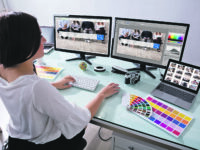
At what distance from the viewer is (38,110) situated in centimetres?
69

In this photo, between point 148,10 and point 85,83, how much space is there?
5.87 feet

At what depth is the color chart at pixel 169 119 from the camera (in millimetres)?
871

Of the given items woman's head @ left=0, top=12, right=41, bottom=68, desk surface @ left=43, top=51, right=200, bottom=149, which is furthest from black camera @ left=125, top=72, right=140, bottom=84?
woman's head @ left=0, top=12, right=41, bottom=68

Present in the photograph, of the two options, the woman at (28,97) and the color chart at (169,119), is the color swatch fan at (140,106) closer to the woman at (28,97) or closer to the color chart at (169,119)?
the color chart at (169,119)

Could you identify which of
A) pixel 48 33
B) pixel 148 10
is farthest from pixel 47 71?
pixel 148 10

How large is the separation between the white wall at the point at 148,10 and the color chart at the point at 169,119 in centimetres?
177

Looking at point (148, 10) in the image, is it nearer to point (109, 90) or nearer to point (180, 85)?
point (180, 85)

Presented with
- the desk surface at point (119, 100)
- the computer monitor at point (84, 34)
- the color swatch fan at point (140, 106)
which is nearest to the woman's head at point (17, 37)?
the desk surface at point (119, 100)

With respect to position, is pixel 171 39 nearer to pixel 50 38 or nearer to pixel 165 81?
pixel 165 81

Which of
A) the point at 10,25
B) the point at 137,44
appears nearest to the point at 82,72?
the point at 137,44

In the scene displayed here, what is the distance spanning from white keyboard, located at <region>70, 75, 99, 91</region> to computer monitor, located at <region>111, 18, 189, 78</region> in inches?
15.3

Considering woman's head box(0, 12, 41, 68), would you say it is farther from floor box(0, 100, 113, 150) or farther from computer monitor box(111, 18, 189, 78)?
floor box(0, 100, 113, 150)

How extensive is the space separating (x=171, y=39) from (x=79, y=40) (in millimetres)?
841

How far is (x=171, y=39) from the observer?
3.95 ft
